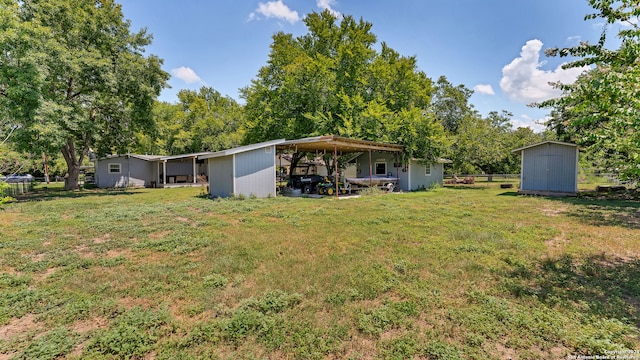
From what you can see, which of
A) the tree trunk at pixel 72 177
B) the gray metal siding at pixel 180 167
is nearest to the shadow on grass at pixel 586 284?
the tree trunk at pixel 72 177

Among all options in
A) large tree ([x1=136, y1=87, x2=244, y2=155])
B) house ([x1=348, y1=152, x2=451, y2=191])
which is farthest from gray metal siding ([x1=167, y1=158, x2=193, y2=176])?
house ([x1=348, y1=152, x2=451, y2=191])

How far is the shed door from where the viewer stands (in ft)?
45.1

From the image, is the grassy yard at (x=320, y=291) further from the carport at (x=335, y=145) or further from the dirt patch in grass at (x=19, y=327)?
the carport at (x=335, y=145)

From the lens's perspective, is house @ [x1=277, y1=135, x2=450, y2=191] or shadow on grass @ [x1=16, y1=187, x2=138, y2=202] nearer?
shadow on grass @ [x1=16, y1=187, x2=138, y2=202]

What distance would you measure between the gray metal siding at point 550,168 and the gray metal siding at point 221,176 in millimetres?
15431

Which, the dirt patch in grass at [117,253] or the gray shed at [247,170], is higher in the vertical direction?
the gray shed at [247,170]

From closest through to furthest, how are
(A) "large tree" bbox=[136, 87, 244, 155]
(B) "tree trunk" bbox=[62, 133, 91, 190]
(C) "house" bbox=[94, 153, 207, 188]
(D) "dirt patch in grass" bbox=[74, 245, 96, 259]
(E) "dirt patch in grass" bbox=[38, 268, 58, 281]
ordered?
(E) "dirt patch in grass" bbox=[38, 268, 58, 281], (D) "dirt patch in grass" bbox=[74, 245, 96, 259], (B) "tree trunk" bbox=[62, 133, 91, 190], (C) "house" bbox=[94, 153, 207, 188], (A) "large tree" bbox=[136, 87, 244, 155]

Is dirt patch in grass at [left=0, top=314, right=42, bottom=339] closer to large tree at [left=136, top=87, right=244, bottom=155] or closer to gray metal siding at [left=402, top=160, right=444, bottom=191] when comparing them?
gray metal siding at [left=402, top=160, right=444, bottom=191]

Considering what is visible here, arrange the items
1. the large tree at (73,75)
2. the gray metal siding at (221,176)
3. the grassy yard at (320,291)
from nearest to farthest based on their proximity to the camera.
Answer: the grassy yard at (320,291) < the large tree at (73,75) < the gray metal siding at (221,176)

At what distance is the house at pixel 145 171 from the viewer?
72.8ft

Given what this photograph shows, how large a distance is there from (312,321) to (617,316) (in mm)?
3299

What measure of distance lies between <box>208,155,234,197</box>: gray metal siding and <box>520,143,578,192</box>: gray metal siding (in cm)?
1543

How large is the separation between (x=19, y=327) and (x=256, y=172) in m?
10.5

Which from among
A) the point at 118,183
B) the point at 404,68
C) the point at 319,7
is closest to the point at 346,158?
the point at 404,68
